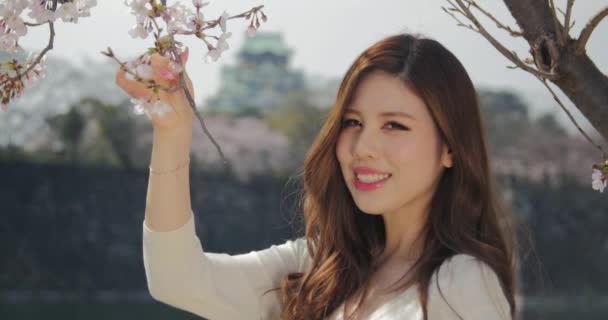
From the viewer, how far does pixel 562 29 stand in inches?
38.9

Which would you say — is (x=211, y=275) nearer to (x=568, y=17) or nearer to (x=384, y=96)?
(x=384, y=96)

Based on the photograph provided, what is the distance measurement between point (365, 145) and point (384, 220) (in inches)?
8.7

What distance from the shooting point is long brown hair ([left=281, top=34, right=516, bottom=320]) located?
3.96 feet

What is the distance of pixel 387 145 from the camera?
3.89 feet

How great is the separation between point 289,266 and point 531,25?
1.79 ft

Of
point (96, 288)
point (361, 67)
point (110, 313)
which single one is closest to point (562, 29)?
point (361, 67)

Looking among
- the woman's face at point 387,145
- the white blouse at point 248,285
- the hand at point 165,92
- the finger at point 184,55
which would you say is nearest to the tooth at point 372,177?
the woman's face at point 387,145

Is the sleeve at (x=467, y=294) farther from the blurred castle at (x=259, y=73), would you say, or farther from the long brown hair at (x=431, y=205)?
the blurred castle at (x=259, y=73)

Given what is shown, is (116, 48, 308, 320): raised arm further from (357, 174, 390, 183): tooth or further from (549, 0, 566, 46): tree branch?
(549, 0, 566, 46): tree branch

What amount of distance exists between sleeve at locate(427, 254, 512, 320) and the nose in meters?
0.18

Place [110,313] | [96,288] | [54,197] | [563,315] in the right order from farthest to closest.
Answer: [54,197] → [96,288] → [563,315] → [110,313]

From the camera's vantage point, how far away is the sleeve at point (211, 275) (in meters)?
1.15

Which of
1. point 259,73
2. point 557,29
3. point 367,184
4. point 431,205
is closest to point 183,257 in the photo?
point 367,184

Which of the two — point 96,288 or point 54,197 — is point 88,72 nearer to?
point 54,197
